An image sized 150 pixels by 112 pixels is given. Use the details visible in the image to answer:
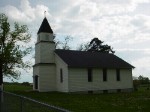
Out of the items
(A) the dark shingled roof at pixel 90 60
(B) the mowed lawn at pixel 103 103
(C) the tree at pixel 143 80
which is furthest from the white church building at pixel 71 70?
(C) the tree at pixel 143 80

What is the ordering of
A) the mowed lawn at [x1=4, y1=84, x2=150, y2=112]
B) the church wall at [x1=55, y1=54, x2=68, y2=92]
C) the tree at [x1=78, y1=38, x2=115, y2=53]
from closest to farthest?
the mowed lawn at [x1=4, y1=84, x2=150, y2=112], the church wall at [x1=55, y1=54, x2=68, y2=92], the tree at [x1=78, y1=38, x2=115, y2=53]

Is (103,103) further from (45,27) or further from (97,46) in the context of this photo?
(97,46)

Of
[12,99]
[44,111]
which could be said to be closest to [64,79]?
[12,99]

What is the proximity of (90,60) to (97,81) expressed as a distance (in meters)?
3.67

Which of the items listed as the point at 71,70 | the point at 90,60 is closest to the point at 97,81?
the point at 90,60

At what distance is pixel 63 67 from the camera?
146ft

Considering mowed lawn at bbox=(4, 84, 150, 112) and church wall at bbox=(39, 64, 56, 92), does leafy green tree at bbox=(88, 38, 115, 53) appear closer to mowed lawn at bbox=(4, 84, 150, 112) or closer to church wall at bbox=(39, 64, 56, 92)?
church wall at bbox=(39, 64, 56, 92)

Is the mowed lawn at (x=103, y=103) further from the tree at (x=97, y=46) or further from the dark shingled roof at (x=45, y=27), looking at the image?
the tree at (x=97, y=46)

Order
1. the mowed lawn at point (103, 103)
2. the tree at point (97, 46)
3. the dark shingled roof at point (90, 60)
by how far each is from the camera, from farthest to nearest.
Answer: the tree at point (97, 46) < the dark shingled roof at point (90, 60) < the mowed lawn at point (103, 103)

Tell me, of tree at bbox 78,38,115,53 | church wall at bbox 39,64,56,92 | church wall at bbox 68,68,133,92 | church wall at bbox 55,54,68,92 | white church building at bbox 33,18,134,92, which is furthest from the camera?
tree at bbox 78,38,115,53

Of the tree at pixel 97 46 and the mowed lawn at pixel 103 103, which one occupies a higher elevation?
the tree at pixel 97 46

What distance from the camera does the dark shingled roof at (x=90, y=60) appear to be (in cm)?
4538

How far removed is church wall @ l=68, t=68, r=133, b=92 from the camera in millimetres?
43906

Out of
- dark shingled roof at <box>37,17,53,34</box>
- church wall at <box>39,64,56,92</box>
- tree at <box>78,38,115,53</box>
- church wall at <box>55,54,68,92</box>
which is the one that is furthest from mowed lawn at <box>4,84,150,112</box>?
Answer: tree at <box>78,38,115,53</box>
